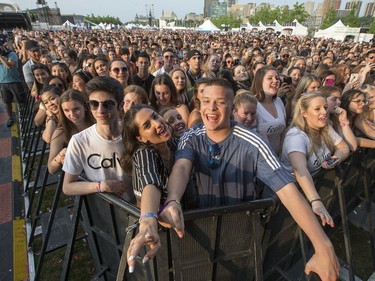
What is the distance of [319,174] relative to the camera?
7.55 feet

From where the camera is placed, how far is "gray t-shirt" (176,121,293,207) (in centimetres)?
187

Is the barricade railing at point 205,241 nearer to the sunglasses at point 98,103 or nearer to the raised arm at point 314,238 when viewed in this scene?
the raised arm at point 314,238

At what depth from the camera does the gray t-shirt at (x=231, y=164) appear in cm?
187

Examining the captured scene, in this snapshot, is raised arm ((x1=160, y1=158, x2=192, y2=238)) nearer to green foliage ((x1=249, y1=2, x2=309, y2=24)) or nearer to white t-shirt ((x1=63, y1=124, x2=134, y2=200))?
white t-shirt ((x1=63, y1=124, x2=134, y2=200))

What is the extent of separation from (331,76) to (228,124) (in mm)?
4502

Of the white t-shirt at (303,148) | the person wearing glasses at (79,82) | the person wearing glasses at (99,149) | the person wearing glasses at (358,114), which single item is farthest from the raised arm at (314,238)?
the person wearing glasses at (79,82)

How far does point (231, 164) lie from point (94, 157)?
126cm

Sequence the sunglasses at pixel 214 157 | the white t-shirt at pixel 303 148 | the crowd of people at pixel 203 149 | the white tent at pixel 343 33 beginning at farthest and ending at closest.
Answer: the white tent at pixel 343 33 < the white t-shirt at pixel 303 148 < the sunglasses at pixel 214 157 < the crowd of people at pixel 203 149

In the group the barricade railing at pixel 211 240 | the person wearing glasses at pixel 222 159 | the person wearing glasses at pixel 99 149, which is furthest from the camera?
the person wearing glasses at pixel 99 149

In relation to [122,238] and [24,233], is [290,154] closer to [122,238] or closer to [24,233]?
[122,238]

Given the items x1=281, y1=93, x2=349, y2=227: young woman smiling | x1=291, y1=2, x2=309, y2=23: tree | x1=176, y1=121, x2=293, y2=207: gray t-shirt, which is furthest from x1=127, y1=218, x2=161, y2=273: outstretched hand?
x1=291, y1=2, x2=309, y2=23: tree

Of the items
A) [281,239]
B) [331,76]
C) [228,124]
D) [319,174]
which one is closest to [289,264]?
[281,239]

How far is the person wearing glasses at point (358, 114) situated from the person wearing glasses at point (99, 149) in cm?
312

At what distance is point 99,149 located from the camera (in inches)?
92.0
